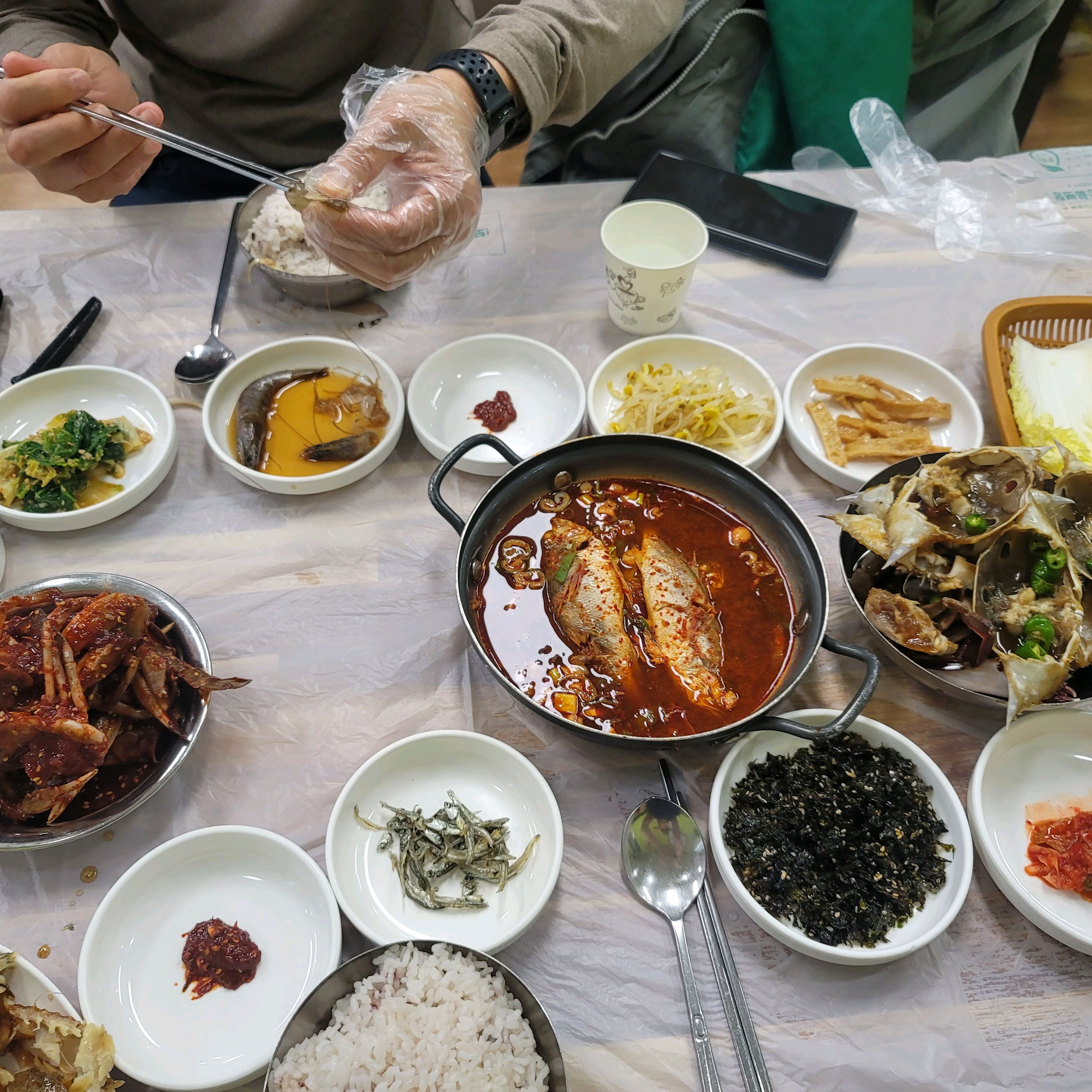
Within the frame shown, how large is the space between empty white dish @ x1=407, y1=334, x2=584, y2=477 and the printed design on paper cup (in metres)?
0.27

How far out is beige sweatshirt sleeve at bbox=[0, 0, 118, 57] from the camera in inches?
95.5

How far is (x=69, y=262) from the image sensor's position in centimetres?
270

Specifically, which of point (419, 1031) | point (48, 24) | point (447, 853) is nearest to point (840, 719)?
point (447, 853)

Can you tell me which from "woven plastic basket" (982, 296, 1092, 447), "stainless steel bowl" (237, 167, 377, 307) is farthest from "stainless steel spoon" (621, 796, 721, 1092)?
"stainless steel bowl" (237, 167, 377, 307)

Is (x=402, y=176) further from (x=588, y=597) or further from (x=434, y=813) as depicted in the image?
(x=434, y=813)

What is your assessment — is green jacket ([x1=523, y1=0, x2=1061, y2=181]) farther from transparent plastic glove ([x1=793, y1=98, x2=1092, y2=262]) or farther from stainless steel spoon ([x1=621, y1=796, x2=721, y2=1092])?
stainless steel spoon ([x1=621, y1=796, x2=721, y2=1092])

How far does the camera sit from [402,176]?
225 centimetres

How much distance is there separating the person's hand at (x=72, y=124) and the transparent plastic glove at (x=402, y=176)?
641 millimetres

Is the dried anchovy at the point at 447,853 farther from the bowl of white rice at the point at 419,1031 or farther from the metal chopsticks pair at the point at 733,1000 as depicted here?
the metal chopsticks pair at the point at 733,1000

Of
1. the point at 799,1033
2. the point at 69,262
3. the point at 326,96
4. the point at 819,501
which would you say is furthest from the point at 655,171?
the point at 799,1033

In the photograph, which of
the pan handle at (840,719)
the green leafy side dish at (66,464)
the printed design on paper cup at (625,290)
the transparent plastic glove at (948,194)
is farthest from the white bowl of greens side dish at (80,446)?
the transparent plastic glove at (948,194)

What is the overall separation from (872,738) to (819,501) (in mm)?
815

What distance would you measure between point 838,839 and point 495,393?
5.44 feet

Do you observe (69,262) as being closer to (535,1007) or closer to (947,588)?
(535,1007)
